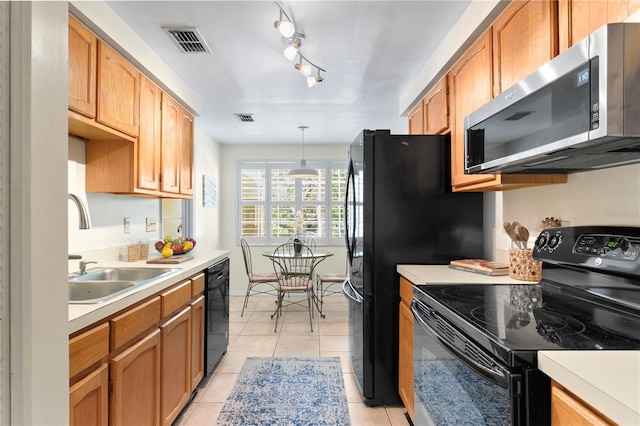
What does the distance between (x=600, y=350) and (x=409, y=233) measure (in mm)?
1403

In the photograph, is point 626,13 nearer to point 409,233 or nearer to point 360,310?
point 409,233

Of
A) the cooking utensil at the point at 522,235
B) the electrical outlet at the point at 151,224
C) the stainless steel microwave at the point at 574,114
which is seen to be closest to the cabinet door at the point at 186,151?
the electrical outlet at the point at 151,224

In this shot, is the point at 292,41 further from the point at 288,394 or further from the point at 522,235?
the point at 288,394

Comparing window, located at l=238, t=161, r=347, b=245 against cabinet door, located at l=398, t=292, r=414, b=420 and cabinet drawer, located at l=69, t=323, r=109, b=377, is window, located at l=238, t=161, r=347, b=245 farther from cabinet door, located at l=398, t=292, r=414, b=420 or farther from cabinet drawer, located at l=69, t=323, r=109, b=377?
cabinet drawer, located at l=69, t=323, r=109, b=377

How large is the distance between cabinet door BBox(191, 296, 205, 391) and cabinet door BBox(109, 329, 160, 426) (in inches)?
19.2

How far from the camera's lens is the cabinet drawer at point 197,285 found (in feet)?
7.16

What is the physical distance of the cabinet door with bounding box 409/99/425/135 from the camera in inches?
105

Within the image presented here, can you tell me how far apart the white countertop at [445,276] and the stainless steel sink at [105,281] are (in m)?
1.35

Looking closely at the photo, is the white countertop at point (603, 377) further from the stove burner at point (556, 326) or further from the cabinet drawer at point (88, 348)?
the cabinet drawer at point (88, 348)

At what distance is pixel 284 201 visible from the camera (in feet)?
18.1

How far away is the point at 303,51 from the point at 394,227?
1.33 meters

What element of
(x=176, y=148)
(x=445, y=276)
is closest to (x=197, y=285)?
(x=176, y=148)

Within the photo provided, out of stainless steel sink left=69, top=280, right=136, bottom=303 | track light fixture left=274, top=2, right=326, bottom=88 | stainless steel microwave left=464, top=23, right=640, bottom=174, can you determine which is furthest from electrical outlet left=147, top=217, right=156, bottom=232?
stainless steel microwave left=464, top=23, right=640, bottom=174

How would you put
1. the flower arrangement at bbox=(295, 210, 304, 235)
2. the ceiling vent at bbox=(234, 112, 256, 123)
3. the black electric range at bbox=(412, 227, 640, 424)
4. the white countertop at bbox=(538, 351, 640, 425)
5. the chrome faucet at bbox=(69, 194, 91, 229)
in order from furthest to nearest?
the flower arrangement at bbox=(295, 210, 304, 235)
the ceiling vent at bbox=(234, 112, 256, 123)
the chrome faucet at bbox=(69, 194, 91, 229)
the black electric range at bbox=(412, 227, 640, 424)
the white countertop at bbox=(538, 351, 640, 425)
